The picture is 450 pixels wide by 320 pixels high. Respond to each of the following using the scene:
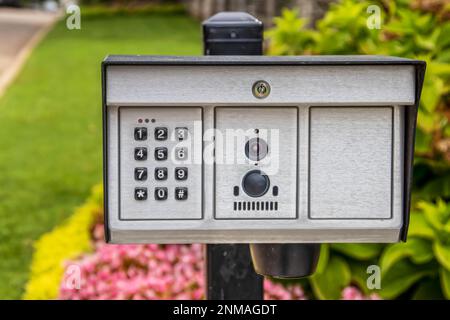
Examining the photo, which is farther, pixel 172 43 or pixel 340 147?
pixel 172 43

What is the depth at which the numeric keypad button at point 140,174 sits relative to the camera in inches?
58.9

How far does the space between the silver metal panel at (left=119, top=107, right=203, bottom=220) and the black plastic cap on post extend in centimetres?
55

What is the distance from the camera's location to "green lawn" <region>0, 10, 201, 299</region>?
5668 mm

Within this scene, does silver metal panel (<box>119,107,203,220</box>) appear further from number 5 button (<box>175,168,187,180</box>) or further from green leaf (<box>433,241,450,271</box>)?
green leaf (<box>433,241,450,271</box>)

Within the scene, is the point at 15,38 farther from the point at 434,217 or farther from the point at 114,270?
the point at 434,217

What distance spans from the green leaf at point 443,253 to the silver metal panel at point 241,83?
1.68 meters

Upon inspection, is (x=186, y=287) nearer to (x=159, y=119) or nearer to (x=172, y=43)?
(x=159, y=119)

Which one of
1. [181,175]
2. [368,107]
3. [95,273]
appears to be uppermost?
[368,107]

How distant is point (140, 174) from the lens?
1499mm

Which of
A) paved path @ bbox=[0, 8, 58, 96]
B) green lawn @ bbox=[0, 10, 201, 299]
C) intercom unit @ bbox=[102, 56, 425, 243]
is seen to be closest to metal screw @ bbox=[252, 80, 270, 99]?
intercom unit @ bbox=[102, 56, 425, 243]

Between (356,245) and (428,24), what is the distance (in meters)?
1.03

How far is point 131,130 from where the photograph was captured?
148 cm

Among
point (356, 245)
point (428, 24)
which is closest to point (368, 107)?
point (356, 245)

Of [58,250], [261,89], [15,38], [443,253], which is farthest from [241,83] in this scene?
[15,38]
